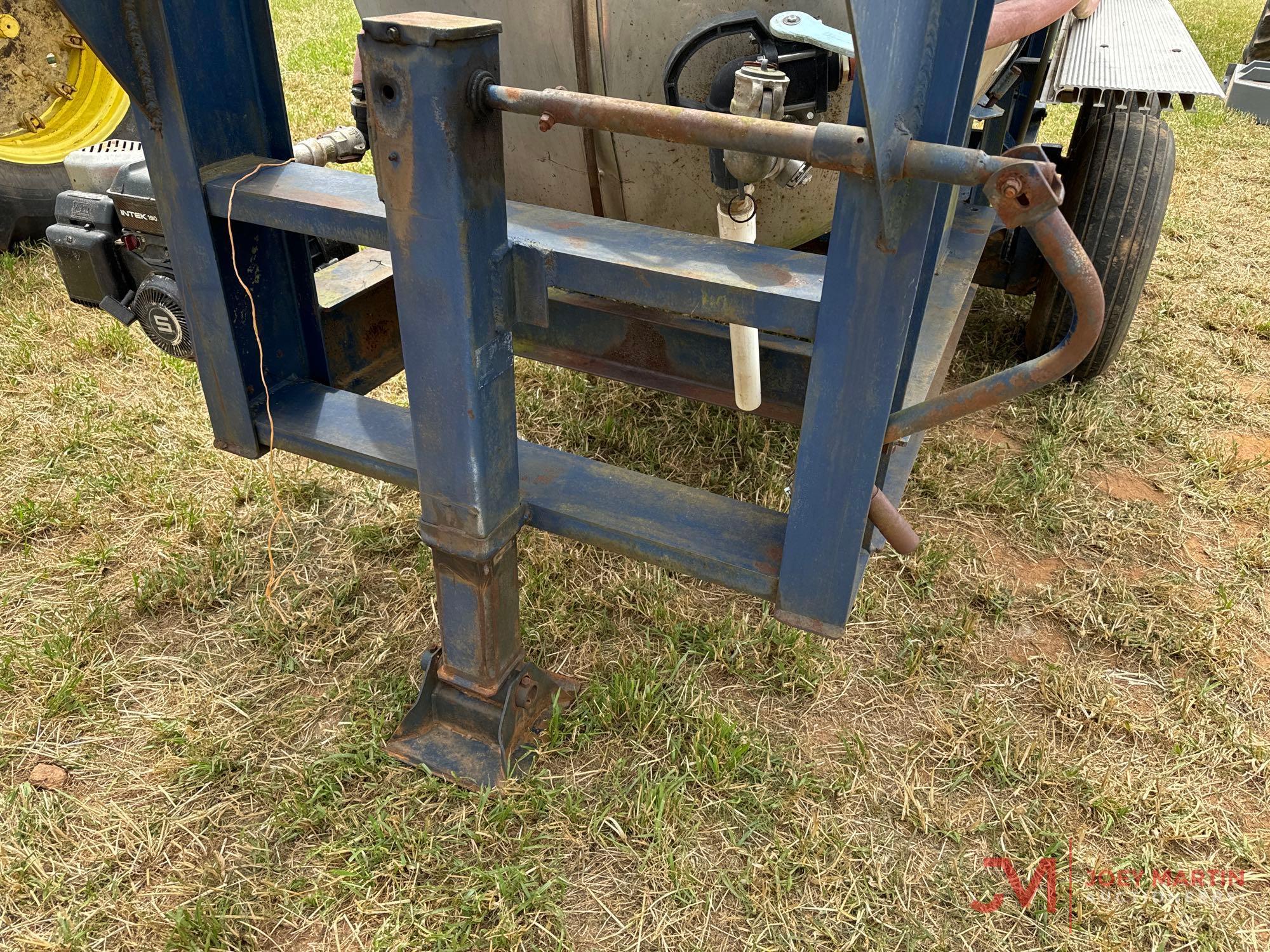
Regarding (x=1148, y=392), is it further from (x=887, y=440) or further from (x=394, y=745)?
(x=394, y=745)

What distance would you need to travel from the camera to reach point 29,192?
3.27m

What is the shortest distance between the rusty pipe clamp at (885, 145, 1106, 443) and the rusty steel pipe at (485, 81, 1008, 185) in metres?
0.03

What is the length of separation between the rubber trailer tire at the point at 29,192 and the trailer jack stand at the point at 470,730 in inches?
100

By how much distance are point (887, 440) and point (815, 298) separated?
0.23 m

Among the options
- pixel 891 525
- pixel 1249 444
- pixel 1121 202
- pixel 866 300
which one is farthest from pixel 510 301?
pixel 1249 444

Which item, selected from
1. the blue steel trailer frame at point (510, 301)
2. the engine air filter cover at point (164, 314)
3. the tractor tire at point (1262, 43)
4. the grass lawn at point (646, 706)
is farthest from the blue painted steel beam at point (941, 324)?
the tractor tire at point (1262, 43)

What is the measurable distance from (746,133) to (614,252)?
0.31 metres

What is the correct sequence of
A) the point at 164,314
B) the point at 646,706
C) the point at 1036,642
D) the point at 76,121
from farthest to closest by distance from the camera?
the point at 76,121, the point at 1036,642, the point at 164,314, the point at 646,706

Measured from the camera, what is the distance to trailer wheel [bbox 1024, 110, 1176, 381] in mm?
2781

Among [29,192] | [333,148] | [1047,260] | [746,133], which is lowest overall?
[29,192]

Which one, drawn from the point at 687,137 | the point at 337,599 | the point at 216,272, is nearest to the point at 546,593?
the point at 337,599

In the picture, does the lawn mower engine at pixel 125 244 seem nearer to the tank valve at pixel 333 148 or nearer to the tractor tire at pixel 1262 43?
the tank valve at pixel 333 148

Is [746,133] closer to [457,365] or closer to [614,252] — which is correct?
[614,252]

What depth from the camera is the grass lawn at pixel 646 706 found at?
1.48m
